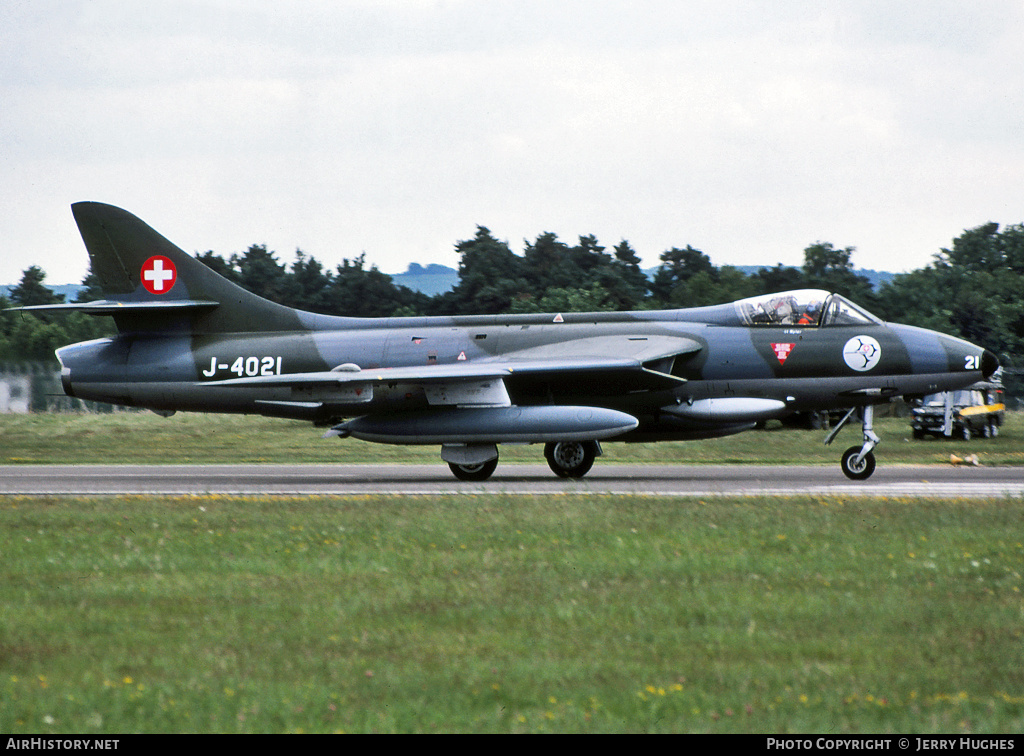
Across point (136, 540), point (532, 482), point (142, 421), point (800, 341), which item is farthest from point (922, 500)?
point (142, 421)

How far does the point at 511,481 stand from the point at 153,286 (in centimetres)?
802

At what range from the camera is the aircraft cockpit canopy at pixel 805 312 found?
20.4 meters

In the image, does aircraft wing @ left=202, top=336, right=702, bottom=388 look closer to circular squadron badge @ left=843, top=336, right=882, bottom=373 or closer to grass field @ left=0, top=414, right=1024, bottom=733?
circular squadron badge @ left=843, top=336, right=882, bottom=373

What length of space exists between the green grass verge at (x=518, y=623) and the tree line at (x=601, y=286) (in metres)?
45.3

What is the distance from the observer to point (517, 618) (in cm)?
810

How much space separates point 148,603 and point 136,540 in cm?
342

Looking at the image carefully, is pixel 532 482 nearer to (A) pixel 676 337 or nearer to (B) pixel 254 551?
(A) pixel 676 337

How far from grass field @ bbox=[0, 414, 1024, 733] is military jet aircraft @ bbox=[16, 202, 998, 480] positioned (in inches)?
206

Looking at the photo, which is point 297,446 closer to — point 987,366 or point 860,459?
point 860,459

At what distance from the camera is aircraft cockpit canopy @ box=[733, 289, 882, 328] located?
20391 mm

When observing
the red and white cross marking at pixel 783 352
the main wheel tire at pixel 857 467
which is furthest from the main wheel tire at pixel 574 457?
the main wheel tire at pixel 857 467

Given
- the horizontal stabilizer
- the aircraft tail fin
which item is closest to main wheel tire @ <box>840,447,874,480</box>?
the aircraft tail fin

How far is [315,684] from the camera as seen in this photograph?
640 cm

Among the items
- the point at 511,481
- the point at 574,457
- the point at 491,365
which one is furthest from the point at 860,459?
the point at 491,365
